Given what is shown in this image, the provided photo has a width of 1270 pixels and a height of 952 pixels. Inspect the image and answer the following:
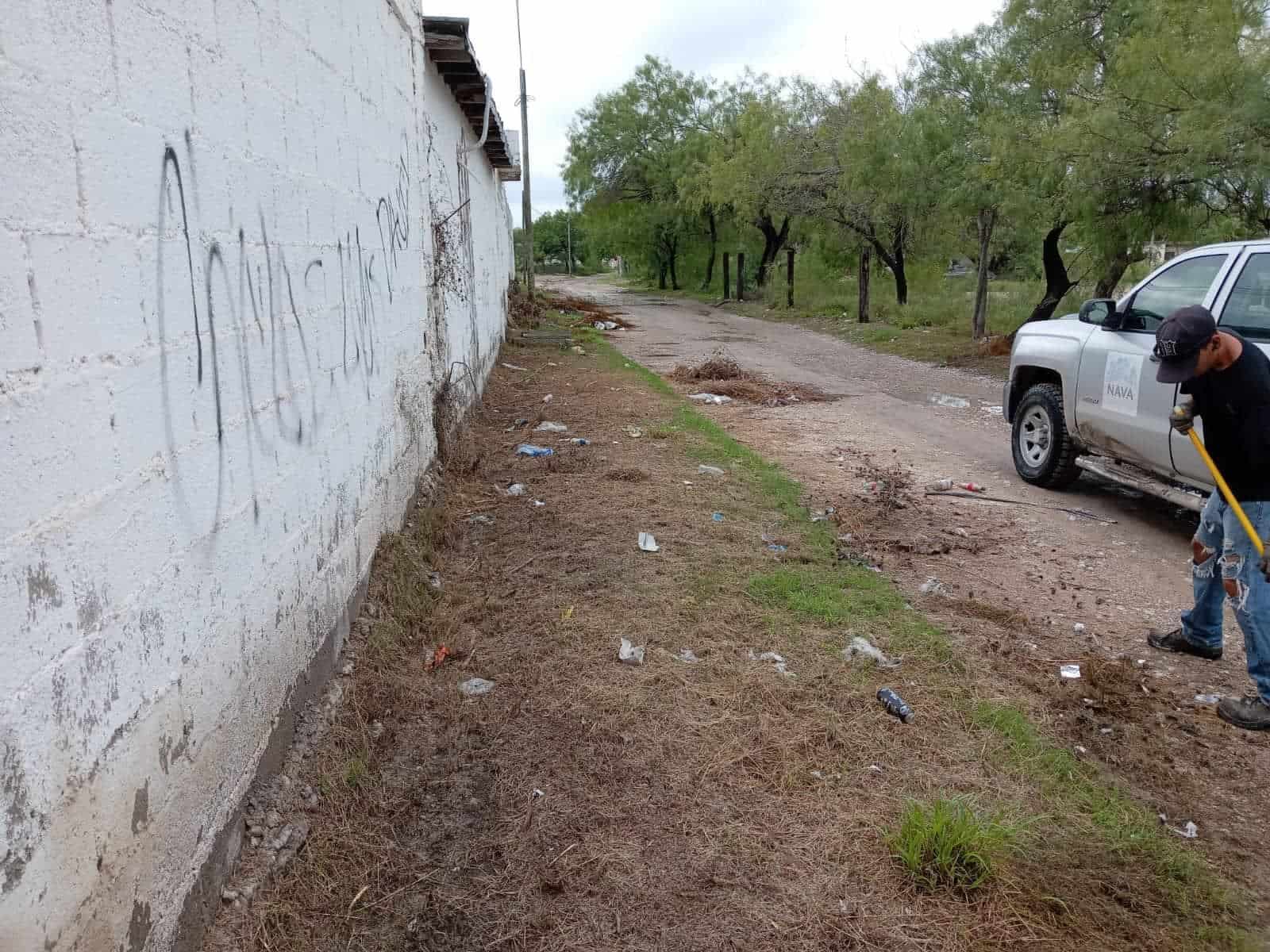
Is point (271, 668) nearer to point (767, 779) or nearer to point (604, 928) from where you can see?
point (604, 928)

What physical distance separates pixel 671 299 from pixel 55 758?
40995mm

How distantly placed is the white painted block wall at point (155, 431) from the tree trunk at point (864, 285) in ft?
72.4

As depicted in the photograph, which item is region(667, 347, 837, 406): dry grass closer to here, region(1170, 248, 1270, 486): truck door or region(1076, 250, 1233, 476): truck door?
region(1076, 250, 1233, 476): truck door

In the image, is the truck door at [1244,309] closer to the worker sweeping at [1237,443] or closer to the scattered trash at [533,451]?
the worker sweeping at [1237,443]

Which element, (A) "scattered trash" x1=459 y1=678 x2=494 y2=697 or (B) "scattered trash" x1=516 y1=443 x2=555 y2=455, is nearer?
(A) "scattered trash" x1=459 y1=678 x2=494 y2=697

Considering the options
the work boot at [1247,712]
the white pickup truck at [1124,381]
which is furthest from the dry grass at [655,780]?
the white pickup truck at [1124,381]

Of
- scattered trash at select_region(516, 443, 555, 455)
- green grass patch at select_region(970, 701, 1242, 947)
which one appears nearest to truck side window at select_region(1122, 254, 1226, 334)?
green grass patch at select_region(970, 701, 1242, 947)

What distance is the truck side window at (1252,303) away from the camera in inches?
204

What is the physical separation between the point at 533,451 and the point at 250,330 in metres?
5.44

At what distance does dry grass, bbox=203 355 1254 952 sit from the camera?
2.64 m

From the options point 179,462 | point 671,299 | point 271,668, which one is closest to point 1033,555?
point 271,668

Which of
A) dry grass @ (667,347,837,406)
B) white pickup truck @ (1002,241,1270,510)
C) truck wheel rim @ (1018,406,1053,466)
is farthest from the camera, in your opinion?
dry grass @ (667,347,837,406)

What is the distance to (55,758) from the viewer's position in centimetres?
172

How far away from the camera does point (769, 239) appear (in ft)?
112
